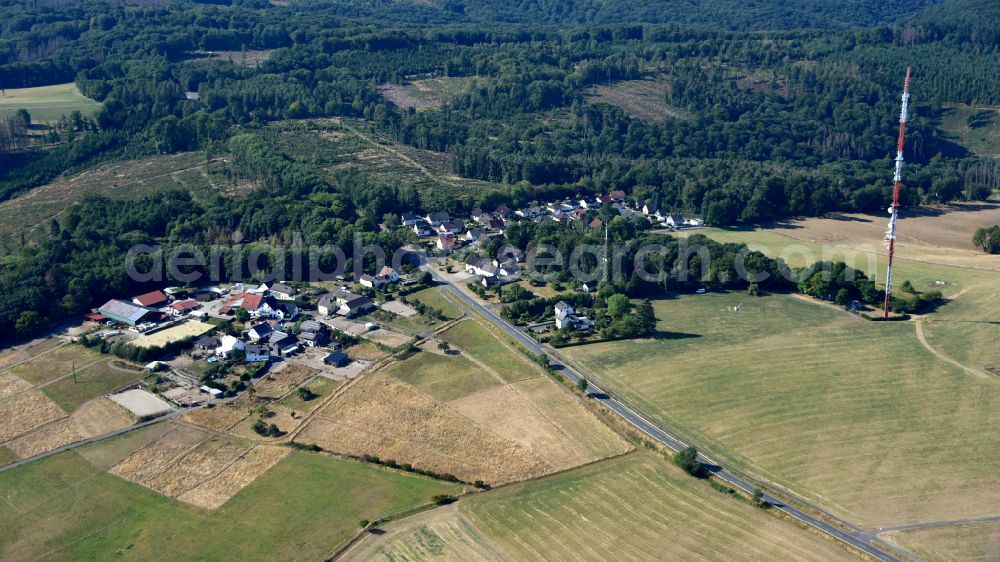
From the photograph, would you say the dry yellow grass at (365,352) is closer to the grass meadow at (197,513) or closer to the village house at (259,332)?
the village house at (259,332)

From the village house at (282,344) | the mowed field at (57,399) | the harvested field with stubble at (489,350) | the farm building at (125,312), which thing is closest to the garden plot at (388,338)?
the harvested field with stubble at (489,350)

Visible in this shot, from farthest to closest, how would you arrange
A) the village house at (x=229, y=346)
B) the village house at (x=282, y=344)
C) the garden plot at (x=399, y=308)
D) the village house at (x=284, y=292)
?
the village house at (x=284, y=292) → the garden plot at (x=399, y=308) → the village house at (x=282, y=344) → the village house at (x=229, y=346)

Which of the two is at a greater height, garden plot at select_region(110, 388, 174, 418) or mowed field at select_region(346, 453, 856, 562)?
garden plot at select_region(110, 388, 174, 418)

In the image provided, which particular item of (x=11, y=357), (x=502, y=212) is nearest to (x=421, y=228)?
(x=502, y=212)

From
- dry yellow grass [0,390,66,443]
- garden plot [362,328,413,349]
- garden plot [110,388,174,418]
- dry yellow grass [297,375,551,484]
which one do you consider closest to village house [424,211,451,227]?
garden plot [362,328,413,349]

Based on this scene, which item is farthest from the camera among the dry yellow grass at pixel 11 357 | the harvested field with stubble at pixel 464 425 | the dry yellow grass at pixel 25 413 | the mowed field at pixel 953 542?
the dry yellow grass at pixel 11 357

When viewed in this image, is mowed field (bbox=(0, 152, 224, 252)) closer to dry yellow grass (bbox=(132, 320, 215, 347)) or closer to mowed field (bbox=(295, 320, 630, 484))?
dry yellow grass (bbox=(132, 320, 215, 347))

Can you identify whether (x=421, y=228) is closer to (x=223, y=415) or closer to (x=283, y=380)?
(x=283, y=380)
